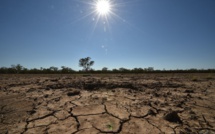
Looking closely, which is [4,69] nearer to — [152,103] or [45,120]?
[45,120]

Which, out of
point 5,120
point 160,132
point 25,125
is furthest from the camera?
point 5,120

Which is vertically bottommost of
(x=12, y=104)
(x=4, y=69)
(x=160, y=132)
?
(x=160, y=132)

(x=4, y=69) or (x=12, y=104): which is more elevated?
(x=4, y=69)

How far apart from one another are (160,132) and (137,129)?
0.29 metres

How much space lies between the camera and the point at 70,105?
250cm

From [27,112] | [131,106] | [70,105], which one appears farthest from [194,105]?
[27,112]

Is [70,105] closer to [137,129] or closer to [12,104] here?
[12,104]

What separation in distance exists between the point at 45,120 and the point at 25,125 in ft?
0.86

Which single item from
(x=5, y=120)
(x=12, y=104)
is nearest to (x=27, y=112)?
(x=5, y=120)

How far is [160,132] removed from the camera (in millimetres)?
1596

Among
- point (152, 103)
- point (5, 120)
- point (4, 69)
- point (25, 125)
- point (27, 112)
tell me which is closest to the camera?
point (25, 125)

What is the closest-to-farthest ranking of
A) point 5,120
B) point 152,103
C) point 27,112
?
point 5,120, point 27,112, point 152,103

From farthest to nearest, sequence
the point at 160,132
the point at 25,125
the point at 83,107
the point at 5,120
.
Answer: the point at 83,107
the point at 5,120
the point at 25,125
the point at 160,132

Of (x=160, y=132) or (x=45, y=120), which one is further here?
(x=45, y=120)
